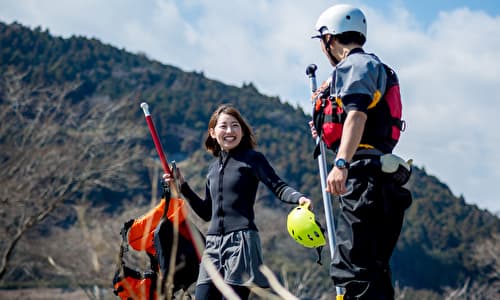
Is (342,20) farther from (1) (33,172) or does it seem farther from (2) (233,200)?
(1) (33,172)

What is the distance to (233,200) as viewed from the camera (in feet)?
14.2

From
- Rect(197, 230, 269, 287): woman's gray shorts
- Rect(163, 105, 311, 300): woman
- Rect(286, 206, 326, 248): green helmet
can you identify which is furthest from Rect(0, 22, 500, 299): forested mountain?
Rect(286, 206, 326, 248): green helmet

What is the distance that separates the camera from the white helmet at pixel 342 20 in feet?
12.0

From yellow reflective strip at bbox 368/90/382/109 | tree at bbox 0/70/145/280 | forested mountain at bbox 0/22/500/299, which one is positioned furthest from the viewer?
forested mountain at bbox 0/22/500/299

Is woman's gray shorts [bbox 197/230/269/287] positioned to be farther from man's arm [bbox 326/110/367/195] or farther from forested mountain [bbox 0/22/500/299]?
forested mountain [bbox 0/22/500/299]

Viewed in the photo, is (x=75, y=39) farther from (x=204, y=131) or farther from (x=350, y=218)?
(x=350, y=218)

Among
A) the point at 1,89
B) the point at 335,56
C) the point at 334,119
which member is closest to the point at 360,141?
the point at 334,119

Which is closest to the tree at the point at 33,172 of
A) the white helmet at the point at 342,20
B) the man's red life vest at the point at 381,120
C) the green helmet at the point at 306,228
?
the green helmet at the point at 306,228

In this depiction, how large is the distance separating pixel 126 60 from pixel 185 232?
77432mm

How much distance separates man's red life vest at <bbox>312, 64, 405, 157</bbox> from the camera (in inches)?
139

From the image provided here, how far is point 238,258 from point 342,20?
1421 millimetres

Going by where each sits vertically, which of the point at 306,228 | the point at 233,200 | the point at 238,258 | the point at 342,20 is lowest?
the point at 238,258

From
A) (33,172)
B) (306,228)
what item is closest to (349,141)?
(306,228)

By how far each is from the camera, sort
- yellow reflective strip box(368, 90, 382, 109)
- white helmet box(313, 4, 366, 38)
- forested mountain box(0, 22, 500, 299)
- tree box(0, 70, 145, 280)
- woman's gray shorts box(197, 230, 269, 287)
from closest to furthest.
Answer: yellow reflective strip box(368, 90, 382, 109), white helmet box(313, 4, 366, 38), woman's gray shorts box(197, 230, 269, 287), tree box(0, 70, 145, 280), forested mountain box(0, 22, 500, 299)
